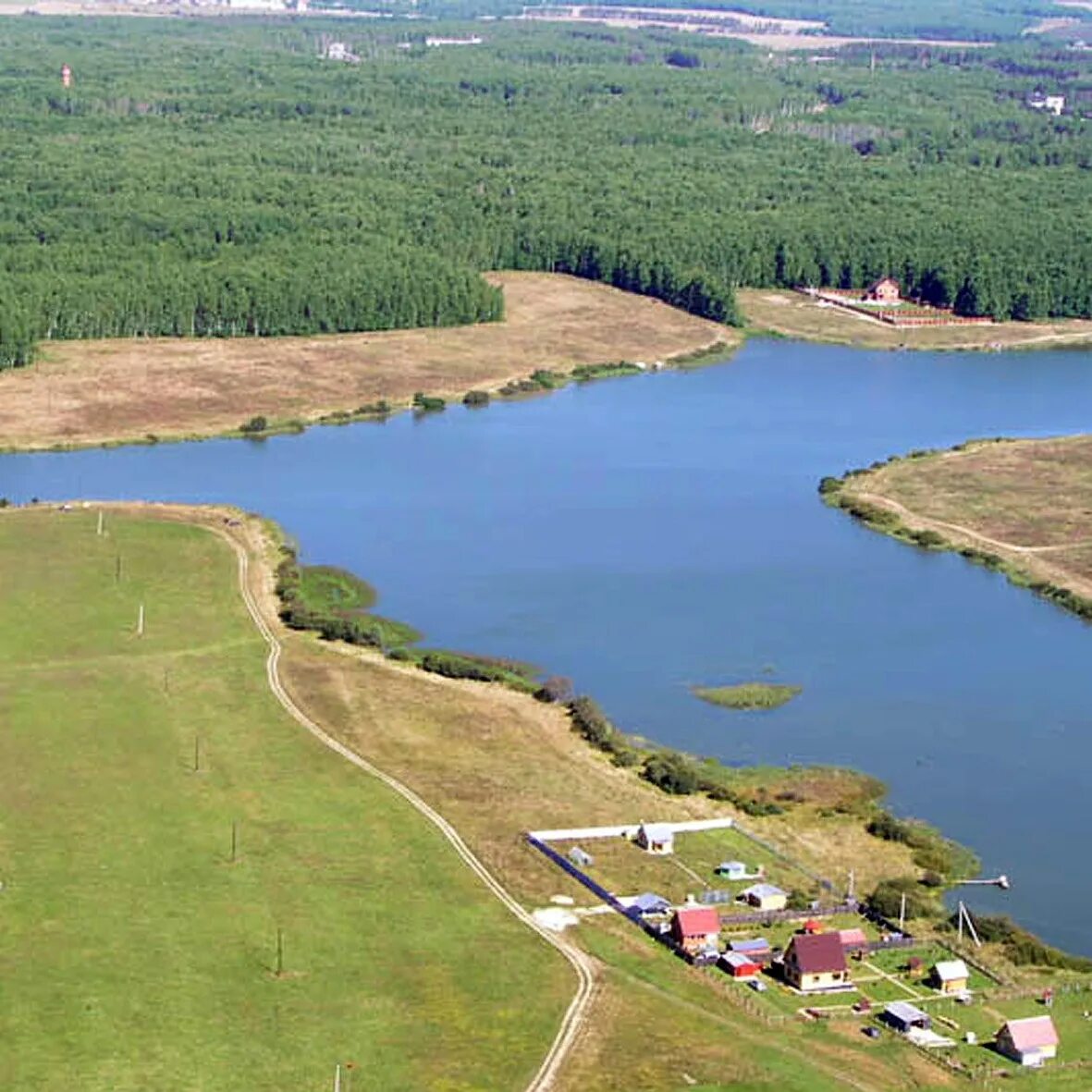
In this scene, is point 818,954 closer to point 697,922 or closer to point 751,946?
point 751,946

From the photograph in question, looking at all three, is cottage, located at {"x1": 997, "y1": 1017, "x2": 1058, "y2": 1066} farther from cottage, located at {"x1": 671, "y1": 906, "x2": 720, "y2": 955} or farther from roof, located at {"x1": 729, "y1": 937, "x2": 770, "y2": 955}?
cottage, located at {"x1": 671, "y1": 906, "x2": 720, "y2": 955}

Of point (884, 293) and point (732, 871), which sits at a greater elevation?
point (884, 293)

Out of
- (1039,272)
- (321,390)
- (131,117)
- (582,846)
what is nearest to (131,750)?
(582,846)

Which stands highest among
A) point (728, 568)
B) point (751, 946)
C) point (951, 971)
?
point (951, 971)

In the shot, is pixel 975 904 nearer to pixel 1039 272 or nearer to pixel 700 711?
pixel 700 711

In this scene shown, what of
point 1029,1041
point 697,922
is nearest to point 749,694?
point 697,922

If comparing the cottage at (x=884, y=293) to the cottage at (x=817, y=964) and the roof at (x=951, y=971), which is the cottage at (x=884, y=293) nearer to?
the roof at (x=951, y=971)
